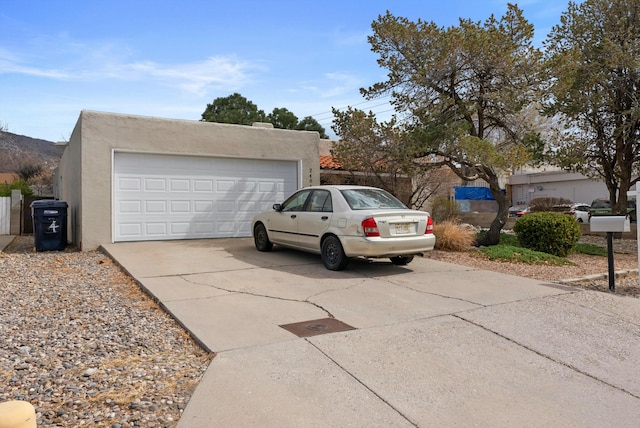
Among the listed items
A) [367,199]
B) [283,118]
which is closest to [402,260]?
[367,199]

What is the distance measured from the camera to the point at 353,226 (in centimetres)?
773

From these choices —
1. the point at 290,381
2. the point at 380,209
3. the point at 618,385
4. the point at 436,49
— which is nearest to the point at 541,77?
the point at 436,49

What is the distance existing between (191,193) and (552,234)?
354 inches

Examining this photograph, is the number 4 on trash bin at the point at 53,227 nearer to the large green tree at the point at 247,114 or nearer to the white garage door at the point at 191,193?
the white garage door at the point at 191,193

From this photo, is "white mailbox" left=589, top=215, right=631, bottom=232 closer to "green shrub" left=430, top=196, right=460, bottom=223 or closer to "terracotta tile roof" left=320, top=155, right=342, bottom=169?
"terracotta tile roof" left=320, top=155, right=342, bottom=169

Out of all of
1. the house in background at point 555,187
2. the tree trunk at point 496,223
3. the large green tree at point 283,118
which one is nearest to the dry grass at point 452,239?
the tree trunk at point 496,223

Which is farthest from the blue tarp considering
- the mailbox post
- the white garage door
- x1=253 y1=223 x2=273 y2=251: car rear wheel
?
the mailbox post

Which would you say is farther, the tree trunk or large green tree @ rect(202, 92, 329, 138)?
large green tree @ rect(202, 92, 329, 138)

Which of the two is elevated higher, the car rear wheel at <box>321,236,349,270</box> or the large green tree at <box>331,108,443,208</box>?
the large green tree at <box>331,108,443,208</box>

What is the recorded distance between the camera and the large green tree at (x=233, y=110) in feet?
114

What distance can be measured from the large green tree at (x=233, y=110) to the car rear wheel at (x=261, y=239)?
82.3 feet

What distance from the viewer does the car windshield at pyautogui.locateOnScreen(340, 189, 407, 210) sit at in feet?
26.9

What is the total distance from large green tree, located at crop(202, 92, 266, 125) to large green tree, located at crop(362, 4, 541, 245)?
23.7 m

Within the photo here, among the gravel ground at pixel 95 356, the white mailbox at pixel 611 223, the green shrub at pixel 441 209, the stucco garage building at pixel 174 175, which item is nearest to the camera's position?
the gravel ground at pixel 95 356
